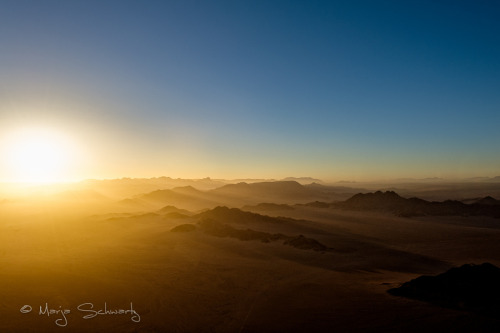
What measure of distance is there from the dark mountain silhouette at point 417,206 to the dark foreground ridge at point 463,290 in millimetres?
71499

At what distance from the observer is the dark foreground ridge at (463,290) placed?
50.4ft

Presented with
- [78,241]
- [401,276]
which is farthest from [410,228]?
[78,241]

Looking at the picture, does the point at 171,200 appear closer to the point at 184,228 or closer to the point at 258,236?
the point at 184,228

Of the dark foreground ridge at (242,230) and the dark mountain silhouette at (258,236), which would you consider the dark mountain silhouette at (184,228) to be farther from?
the dark mountain silhouette at (258,236)

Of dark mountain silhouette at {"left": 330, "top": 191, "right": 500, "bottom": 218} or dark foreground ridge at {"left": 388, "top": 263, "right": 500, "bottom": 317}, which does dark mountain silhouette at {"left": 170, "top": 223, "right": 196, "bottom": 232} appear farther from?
dark mountain silhouette at {"left": 330, "top": 191, "right": 500, "bottom": 218}

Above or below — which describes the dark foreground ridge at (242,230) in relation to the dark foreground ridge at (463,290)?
below

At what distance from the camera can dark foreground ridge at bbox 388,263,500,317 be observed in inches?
605

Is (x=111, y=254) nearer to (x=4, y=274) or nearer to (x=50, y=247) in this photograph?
(x=4, y=274)

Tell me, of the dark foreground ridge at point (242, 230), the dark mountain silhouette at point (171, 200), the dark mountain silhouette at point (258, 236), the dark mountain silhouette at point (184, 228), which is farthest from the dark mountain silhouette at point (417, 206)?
the dark mountain silhouette at point (184, 228)

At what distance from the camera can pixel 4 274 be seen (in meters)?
25.5

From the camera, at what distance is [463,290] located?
55.5 feet

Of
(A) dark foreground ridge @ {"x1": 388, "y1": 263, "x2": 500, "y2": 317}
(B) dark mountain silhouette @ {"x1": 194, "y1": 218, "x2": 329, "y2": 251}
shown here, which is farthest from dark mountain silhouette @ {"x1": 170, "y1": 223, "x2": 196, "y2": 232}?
(A) dark foreground ridge @ {"x1": 388, "y1": 263, "x2": 500, "y2": 317}

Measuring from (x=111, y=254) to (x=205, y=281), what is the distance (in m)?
16.4

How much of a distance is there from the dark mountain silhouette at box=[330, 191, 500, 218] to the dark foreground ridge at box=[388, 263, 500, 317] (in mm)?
71499
